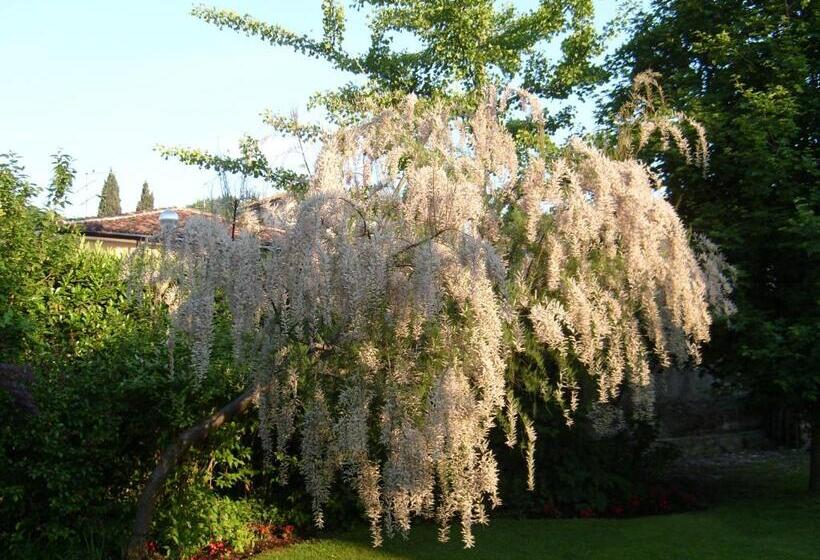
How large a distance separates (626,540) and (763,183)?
417cm

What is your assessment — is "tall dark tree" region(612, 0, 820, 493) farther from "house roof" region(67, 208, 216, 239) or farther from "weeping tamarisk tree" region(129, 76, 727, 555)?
"house roof" region(67, 208, 216, 239)

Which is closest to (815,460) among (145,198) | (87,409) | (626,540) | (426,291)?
(626,540)

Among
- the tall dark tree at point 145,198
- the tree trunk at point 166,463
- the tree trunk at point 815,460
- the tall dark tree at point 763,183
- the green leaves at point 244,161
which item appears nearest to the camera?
the tree trunk at point 166,463

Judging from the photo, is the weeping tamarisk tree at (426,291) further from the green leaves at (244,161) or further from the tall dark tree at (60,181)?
the green leaves at (244,161)

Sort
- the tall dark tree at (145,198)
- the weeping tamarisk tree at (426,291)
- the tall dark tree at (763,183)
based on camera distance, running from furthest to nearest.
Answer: the tall dark tree at (145,198) → the tall dark tree at (763,183) → the weeping tamarisk tree at (426,291)

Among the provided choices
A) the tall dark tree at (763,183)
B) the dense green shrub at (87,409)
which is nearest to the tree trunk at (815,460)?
the tall dark tree at (763,183)

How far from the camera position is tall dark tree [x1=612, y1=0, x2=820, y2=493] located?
8.56 m

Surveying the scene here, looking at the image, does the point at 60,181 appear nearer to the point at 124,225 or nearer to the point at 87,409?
the point at 87,409

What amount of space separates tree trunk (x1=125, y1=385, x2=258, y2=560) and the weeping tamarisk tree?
0.20 feet

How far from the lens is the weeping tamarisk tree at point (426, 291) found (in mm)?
4508

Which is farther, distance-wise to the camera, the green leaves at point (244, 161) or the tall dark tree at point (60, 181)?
the green leaves at point (244, 161)

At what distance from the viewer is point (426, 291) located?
432cm

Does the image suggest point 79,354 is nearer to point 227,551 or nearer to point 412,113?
point 227,551

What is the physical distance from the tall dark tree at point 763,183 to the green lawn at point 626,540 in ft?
4.60
